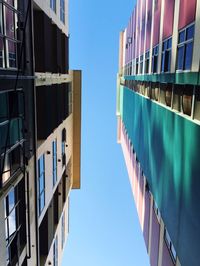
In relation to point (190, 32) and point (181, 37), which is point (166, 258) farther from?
point (190, 32)

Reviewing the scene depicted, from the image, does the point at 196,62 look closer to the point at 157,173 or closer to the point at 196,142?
the point at 196,142

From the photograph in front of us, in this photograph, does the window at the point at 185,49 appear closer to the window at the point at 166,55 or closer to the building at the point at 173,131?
the building at the point at 173,131

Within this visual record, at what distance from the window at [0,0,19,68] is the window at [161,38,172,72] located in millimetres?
6981

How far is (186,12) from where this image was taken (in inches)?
469

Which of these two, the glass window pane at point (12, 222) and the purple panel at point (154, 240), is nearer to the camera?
the glass window pane at point (12, 222)

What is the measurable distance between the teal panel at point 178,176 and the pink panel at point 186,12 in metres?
3.63

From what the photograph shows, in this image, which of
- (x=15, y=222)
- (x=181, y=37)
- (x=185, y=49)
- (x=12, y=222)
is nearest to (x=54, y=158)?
(x=15, y=222)

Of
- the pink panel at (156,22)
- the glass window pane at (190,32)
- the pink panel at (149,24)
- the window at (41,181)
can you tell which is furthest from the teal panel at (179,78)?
the window at (41,181)

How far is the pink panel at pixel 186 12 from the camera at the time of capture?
1111 cm

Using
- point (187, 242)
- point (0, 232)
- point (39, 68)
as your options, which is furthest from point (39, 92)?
point (187, 242)

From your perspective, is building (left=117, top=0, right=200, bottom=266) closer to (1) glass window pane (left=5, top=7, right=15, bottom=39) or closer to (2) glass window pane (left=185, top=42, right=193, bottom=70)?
(2) glass window pane (left=185, top=42, right=193, bottom=70)

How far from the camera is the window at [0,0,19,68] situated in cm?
1169

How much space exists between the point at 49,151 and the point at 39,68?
5468 millimetres

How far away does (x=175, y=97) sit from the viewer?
14.0 m
